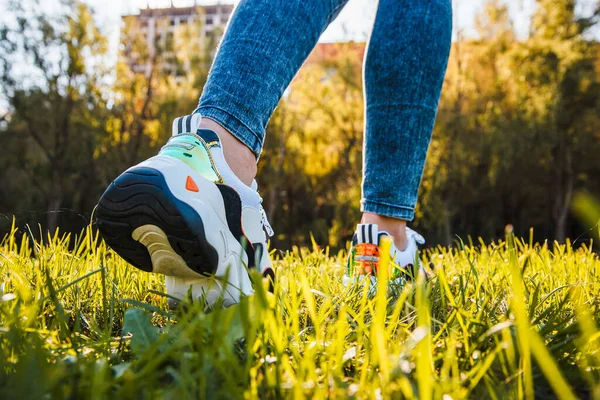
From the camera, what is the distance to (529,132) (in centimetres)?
1558

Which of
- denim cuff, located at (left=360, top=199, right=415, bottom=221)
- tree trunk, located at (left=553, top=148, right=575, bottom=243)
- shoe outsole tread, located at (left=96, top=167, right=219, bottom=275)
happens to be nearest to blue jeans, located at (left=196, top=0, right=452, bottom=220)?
denim cuff, located at (left=360, top=199, right=415, bottom=221)

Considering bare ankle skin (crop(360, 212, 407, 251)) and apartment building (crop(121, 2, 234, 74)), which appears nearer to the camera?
bare ankle skin (crop(360, 212, 407, 251))

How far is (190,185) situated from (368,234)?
566 mm

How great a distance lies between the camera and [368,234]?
1.30 m

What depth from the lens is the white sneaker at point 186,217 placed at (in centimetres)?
84

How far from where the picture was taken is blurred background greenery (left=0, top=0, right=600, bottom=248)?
49.3 feet

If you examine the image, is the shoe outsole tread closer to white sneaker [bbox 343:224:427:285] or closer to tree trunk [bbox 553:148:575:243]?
white sneaker [bbox 343:224:427:285]

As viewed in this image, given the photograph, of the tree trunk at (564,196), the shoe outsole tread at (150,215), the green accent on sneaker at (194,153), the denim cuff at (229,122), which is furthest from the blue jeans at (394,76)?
the tree trunk at (564,196)

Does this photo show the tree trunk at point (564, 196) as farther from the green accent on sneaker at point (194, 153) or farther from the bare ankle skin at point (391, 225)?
the green accent on sneaker at point (194, 153)

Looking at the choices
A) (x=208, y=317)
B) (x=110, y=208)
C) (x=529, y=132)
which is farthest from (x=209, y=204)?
(x=529, y=132)

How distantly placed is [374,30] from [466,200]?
17.9m

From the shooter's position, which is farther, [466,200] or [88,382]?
[466,200]

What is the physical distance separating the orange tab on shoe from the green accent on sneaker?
0.04m

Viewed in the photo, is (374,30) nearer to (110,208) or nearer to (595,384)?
(110,208)
